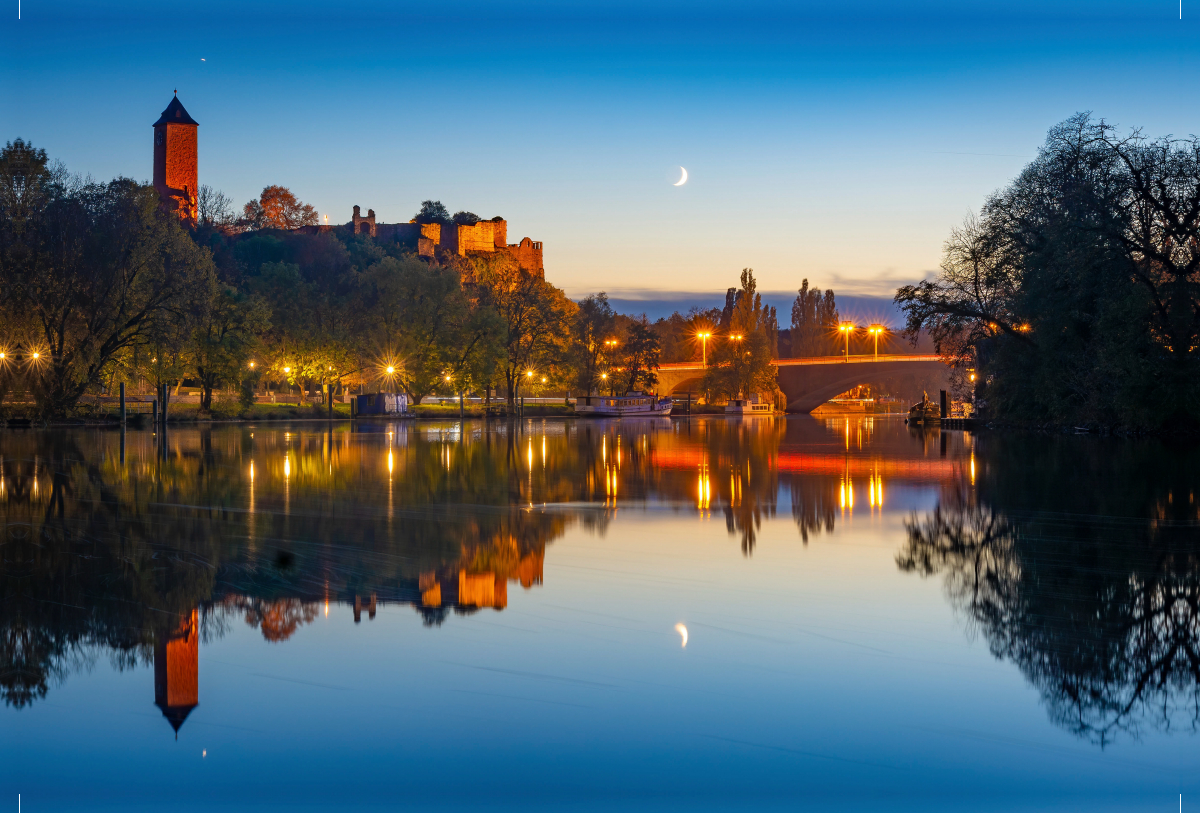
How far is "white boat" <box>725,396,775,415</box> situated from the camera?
102250 millimetres

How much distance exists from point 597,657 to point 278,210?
156 m

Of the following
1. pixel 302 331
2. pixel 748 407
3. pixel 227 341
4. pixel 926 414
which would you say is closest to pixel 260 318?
pixel 227 341

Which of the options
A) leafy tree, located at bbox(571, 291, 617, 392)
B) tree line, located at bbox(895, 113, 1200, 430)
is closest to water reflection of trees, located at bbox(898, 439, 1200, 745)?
tree line, located at bbox(895, 113, 1200, 430)

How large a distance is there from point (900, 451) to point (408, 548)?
83.7ft

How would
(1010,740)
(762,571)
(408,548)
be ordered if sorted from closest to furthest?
(1010,740), (762,571), (408,548)

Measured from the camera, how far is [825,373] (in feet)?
351

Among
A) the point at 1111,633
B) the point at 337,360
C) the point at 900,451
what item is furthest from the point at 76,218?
the point at 1111,633

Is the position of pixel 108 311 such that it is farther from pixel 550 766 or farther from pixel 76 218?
pixel 550 766

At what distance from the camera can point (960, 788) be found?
534cm

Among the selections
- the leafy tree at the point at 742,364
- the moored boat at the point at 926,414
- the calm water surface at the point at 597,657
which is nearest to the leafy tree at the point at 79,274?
the calm water surface at the point at 597,657

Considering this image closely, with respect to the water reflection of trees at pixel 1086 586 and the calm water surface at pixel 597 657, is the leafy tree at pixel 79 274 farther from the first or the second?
the water reflection of trees at pixel 1086 586

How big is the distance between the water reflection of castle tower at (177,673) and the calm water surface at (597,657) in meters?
0.03

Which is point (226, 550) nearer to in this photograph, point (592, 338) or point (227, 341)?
point (227, 341)

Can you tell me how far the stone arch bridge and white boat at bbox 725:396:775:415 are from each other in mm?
2872
